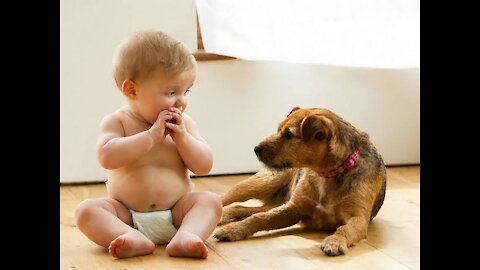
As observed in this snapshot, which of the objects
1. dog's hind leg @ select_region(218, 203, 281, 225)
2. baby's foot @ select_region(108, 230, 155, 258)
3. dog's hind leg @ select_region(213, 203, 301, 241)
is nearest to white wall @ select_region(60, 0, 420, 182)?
dog's hind leg @ select_region(218, 203, 281, 225)

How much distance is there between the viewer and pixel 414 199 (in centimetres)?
256

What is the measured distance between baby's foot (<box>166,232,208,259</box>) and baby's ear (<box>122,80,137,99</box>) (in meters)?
0.36

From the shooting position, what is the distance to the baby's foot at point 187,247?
1.87m

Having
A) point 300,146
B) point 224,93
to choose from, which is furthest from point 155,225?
point 224,93

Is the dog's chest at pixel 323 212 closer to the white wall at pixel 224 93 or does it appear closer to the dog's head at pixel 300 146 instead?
the dog's head at pixel 300 146

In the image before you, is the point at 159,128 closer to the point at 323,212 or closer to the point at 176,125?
the point at 176,125

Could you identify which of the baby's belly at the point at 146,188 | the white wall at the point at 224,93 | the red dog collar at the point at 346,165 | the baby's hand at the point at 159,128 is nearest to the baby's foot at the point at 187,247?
the baby's belly at the point at 146,188

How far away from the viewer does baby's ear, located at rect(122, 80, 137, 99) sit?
6.47 ft

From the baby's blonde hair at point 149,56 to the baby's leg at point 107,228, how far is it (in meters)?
0.32

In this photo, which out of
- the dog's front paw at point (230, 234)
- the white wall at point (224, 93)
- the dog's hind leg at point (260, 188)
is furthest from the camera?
the white wall at point (224, 93)

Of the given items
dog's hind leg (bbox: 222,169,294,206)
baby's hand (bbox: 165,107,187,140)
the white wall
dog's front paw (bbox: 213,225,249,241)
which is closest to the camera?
baby's hand (bbox: 165,107,187,140)

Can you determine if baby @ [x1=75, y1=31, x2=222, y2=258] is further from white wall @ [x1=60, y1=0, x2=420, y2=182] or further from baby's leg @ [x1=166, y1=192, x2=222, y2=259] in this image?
white wall @ [x1=60, y1=0, x2=420, y2=182]
